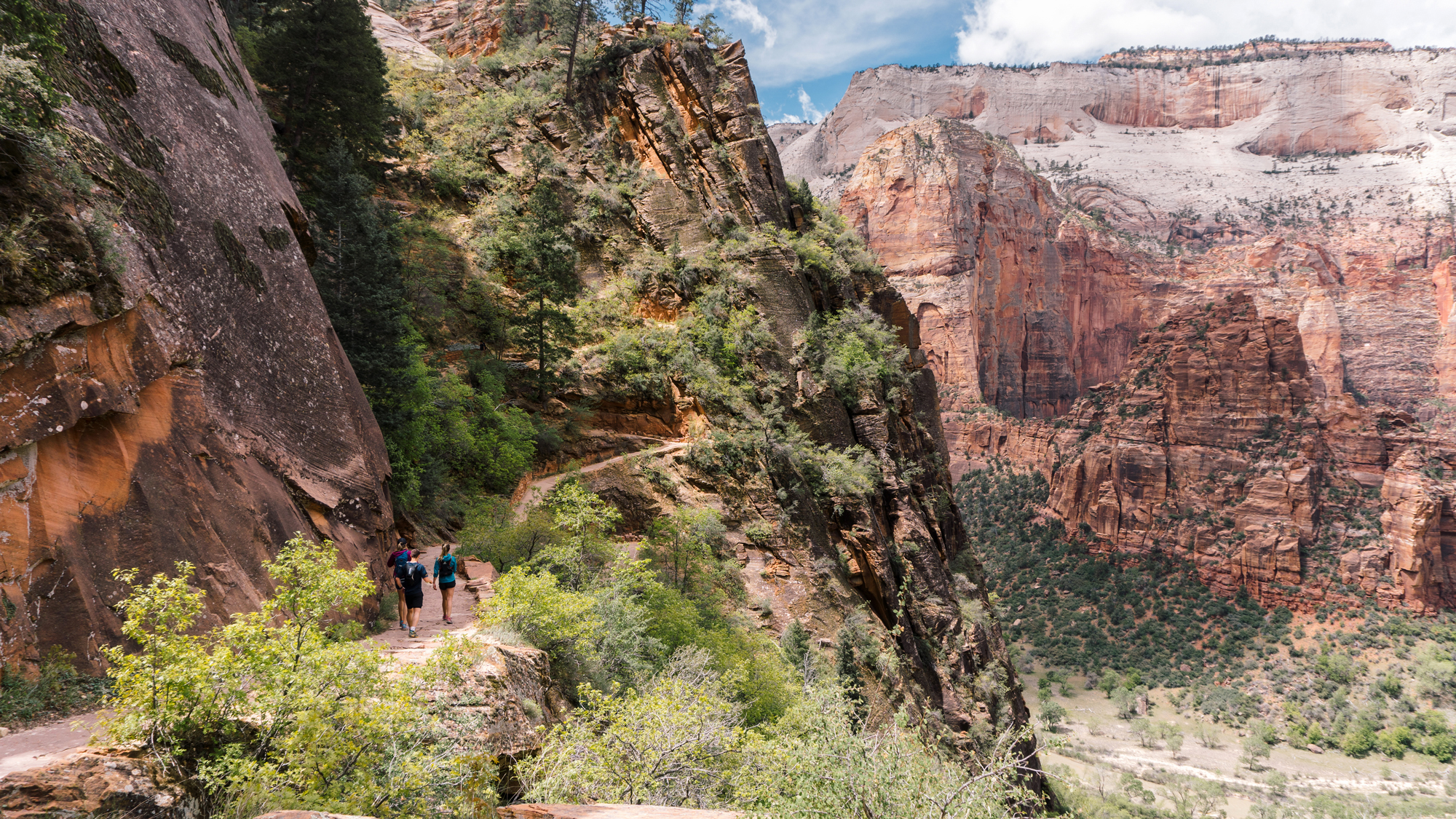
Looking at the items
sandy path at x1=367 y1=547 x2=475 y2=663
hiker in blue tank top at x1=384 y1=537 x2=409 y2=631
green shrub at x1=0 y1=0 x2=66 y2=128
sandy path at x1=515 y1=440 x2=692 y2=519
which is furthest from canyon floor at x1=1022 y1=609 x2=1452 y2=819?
green shrub at x1=0 y1=0 x2=66 y2=128

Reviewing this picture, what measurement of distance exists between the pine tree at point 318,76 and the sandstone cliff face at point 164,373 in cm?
1131

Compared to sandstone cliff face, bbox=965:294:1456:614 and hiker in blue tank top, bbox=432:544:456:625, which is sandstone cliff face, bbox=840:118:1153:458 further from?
hiker in blue tank top, bbox=432:544:456:625

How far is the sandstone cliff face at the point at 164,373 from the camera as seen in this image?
633 cm

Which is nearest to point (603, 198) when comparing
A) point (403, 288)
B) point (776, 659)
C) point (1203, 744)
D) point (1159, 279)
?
point (403, 288)

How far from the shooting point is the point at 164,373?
777 cm

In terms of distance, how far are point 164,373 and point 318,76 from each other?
2063cm

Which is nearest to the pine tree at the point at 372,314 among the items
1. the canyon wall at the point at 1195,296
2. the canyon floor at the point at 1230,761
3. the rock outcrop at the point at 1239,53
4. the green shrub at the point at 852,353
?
the green shrub at the point at 852,353

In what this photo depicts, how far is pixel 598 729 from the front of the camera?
32.1ft

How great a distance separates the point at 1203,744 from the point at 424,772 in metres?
66.4

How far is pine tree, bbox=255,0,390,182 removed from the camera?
2244 cm

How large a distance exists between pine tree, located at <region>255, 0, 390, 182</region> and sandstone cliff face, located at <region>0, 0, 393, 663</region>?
11312 millimetres

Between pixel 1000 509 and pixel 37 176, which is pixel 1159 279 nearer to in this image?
pixel 1000 509

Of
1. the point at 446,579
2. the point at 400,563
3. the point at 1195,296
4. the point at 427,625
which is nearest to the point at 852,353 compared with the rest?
the point at 446,579

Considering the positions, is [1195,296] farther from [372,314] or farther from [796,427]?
[372,314]
